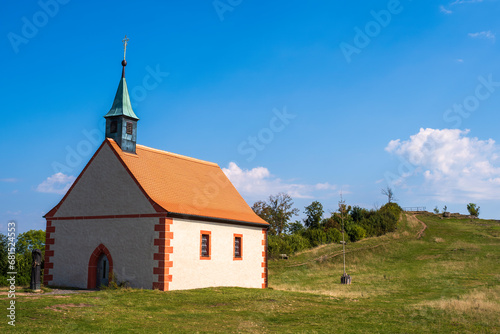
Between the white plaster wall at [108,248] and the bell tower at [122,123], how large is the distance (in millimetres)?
4644

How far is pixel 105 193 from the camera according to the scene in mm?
25234

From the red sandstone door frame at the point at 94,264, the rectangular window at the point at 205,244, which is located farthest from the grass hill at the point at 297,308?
the red sandstone door frame at the point at 94,264

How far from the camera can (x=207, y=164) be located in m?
33.4

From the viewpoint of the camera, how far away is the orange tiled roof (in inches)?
974

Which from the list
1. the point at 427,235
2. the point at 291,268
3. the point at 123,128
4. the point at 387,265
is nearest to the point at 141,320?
the point at 123,128

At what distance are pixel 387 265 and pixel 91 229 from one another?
1208 inches

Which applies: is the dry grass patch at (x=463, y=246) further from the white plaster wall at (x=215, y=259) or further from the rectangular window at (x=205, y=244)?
the rectangular window at (x=205, y=244)

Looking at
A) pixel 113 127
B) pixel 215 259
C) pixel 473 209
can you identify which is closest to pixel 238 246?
pixel 215 259

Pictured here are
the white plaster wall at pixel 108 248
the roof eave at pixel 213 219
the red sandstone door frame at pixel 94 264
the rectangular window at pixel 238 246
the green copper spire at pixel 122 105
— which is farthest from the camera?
the rectangular window at pixel 238 246

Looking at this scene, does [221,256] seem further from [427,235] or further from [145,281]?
[427,235]

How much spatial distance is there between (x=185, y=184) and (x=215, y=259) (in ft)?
16.5

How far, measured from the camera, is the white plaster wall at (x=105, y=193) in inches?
950

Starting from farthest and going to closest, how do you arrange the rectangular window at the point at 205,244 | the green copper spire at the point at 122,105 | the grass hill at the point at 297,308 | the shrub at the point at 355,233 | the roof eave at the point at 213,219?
the shrub at the point at 355,233
the green copper spire at the point at 122,105
the rectangular window at the point at 205,244
the roof eave at the point at 213,219
the grass hill at the point at 297,308

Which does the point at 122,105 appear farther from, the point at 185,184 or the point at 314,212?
the point at 314,212
